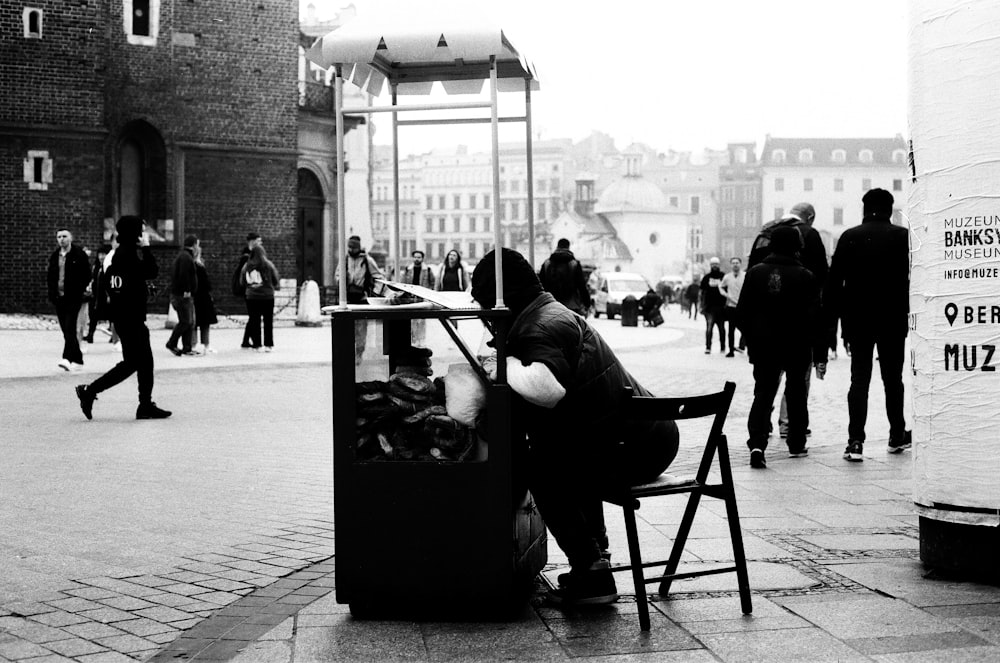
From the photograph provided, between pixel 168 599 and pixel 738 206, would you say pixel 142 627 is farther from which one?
pixel 738 206

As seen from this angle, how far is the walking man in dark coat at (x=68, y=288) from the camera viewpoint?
666 inches

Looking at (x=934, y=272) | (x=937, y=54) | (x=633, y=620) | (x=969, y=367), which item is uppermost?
(x=937, y=54)

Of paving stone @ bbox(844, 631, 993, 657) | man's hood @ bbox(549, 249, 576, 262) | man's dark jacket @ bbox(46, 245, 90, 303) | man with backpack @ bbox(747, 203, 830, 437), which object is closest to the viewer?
paving stone @ bbox(844, 631, 993, 657)

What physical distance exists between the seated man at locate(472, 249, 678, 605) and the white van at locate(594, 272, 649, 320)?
1563 inches

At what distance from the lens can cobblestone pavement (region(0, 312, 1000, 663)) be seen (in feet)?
15.8

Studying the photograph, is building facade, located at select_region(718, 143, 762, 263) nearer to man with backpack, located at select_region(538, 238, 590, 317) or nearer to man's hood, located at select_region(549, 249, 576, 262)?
man with backpack, located at select_region(538, 238, 590, 317)

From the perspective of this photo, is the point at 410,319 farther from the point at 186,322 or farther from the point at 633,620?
the point at 186,322

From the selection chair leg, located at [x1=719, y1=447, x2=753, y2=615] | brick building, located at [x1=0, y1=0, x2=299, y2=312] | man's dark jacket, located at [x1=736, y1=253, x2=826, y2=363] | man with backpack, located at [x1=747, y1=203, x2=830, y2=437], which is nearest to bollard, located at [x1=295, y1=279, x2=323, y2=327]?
brick building, located at [x1=0, y1=0, x2=299, y2=312]

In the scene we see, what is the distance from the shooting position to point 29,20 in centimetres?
3064

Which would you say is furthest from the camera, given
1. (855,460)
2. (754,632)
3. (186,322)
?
(186,322)

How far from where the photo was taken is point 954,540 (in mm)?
5723

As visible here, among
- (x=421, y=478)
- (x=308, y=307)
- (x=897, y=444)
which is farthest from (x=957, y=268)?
(x=308, y=307)

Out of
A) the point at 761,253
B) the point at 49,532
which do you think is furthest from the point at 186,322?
the point at 49,532

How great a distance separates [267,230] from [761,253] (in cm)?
2575
